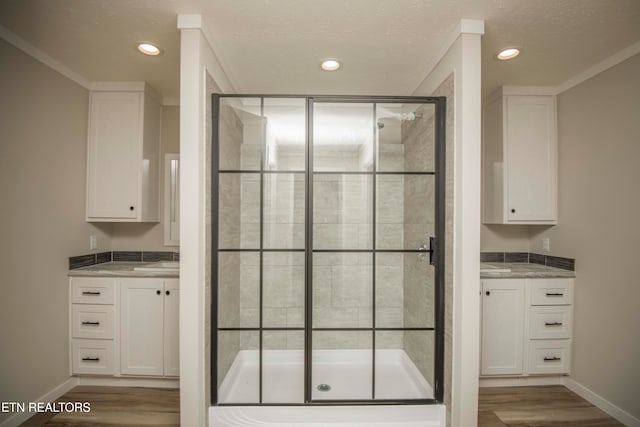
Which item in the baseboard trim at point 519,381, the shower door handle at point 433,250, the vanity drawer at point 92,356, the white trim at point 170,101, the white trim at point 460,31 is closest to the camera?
the white trim at point 460,31

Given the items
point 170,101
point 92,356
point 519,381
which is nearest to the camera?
point 92,356

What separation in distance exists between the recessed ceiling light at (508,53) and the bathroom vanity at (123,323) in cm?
292

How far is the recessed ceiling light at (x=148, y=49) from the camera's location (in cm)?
210

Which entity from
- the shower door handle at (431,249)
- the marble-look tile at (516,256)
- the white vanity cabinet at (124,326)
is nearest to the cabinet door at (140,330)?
the white vanity cabinet at (124,326)

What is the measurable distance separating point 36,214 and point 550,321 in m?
4.01

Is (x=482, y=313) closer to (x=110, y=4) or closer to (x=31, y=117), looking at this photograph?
(x=110, y=4)

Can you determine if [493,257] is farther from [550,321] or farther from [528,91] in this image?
[528,91]

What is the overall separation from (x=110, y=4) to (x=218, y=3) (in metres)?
0.59

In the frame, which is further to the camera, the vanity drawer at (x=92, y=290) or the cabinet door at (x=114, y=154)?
the cabinet door at (x=114, y=154)

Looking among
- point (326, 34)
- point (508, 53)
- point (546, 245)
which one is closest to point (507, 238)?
point (546, 245)

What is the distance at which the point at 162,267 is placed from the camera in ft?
9.08

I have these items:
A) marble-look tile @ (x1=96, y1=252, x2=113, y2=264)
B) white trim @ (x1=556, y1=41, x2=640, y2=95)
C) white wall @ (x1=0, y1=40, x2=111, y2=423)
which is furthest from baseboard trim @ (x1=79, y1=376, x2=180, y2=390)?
white trim @ (x1=556, y1=41, x2=640, y2=95)

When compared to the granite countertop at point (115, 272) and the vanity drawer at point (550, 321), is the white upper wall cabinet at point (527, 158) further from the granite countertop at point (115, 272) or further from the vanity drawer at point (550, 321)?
the granite countertop at point (115, 272)

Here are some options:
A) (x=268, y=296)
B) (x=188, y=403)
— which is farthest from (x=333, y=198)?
(x=188, y=403)
